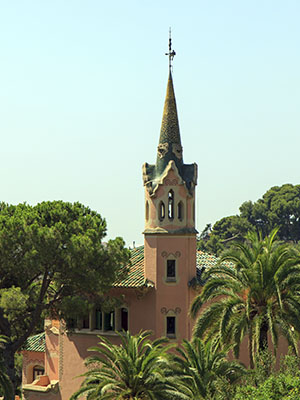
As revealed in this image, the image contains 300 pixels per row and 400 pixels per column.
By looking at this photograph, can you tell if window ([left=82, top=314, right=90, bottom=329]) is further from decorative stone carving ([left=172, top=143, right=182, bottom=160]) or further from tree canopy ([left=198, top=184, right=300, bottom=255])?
tree canopy ([left=198, top=184, right=300, bottom=255])

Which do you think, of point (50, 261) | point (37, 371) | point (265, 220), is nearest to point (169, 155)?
point (50, 261)

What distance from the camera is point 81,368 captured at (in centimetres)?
4956

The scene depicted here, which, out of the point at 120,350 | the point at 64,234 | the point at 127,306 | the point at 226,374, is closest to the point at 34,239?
the point at 64,234

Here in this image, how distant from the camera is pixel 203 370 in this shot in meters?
34.4

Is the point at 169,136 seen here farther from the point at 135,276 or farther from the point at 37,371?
the point at 37,371

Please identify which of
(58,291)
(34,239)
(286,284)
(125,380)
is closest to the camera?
(125,380)

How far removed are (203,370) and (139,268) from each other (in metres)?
15.3

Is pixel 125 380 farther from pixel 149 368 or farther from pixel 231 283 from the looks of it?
pixel 231 283

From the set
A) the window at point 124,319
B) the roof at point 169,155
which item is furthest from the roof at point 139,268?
the roof at point 169,155

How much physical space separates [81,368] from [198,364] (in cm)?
1698

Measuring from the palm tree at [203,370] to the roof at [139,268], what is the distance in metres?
12.2

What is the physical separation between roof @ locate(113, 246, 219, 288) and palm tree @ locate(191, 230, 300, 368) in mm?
9876

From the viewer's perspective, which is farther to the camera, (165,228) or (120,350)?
(165,228)

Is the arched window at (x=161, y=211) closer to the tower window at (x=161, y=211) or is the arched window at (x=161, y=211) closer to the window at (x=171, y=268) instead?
the tower window at (x=161, y=211)
